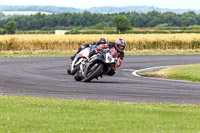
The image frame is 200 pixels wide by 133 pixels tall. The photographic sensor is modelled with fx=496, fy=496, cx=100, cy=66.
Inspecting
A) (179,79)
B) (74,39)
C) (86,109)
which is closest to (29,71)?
(179,79)

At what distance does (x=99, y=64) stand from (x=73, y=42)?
26.1m

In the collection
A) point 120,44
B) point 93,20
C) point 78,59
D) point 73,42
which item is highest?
point 120,44

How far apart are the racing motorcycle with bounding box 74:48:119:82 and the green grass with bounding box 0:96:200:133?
204 inches

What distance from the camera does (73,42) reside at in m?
45.0

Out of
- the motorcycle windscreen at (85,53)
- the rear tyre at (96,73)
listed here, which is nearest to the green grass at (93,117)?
the rear tyre at (96,73)

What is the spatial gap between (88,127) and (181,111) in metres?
3.15

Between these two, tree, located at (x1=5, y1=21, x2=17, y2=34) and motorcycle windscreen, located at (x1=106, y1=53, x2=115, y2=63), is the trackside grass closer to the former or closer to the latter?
motorcycle windscreen, located at (x1=106, y1=53, x2=115, y2=63)

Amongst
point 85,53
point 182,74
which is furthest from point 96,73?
point 182,74

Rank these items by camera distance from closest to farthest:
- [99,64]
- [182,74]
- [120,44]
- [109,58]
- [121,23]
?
[109,58]
[99,64]
[120,44]
[182,74]
[121,23]

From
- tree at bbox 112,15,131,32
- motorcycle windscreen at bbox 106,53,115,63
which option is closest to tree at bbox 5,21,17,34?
tree at bbox 112,15,131,32

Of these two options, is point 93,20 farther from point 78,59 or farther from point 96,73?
point 96,73

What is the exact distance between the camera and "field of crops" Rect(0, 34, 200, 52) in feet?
142

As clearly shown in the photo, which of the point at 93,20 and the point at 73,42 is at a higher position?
the point at 73,42

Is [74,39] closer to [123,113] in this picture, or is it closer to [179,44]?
[179,44]
